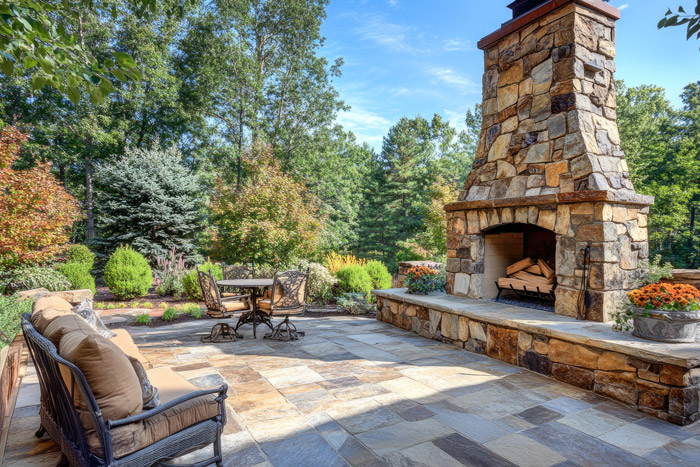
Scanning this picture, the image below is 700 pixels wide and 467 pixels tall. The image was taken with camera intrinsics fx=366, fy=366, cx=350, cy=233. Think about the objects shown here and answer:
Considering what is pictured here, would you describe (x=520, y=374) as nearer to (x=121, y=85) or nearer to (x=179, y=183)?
(x=179, y=183)

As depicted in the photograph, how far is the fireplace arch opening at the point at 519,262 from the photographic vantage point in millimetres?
4672

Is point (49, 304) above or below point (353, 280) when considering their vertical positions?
above

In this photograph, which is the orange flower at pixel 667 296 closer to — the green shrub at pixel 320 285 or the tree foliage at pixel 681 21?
the tree foliage at pixel 681 21

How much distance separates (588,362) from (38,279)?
8.86m

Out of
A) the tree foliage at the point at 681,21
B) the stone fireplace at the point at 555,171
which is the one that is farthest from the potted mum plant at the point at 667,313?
the tree foliage at the point at 681,21

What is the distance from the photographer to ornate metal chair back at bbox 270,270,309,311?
4961mm

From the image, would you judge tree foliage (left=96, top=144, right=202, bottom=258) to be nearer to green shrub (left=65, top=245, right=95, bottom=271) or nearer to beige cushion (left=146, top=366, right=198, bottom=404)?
green shrub (left=65, top=245, right=95, bottom=271)

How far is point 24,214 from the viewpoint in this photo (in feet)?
21.8

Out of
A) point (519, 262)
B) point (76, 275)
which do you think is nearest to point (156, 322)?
point (76, 275)

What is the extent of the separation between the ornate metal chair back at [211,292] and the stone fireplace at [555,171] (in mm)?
3308

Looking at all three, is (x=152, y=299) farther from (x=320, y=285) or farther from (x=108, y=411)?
(x=108, y=411)

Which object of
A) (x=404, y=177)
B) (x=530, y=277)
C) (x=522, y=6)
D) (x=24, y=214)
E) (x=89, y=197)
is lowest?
(x=530, y=277)

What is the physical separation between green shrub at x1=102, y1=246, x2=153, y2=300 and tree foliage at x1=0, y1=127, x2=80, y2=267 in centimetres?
103

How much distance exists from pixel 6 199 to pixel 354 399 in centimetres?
709
